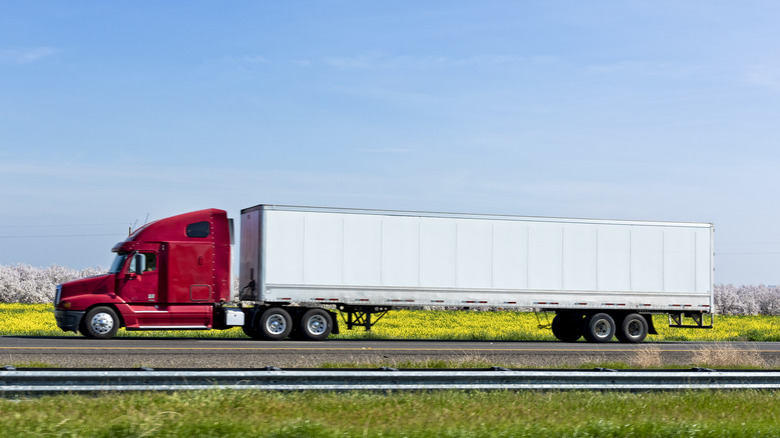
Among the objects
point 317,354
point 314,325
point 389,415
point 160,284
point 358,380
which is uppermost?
point 160,284

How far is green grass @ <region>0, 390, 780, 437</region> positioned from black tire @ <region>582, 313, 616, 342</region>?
14841mm

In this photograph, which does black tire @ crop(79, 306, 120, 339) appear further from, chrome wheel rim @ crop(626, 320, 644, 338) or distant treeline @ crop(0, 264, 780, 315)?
distant treeline @ crop(0, 264, 780, 315)

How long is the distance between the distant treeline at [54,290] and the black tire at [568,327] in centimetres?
3276

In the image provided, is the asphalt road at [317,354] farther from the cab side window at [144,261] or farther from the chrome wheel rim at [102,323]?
the cab side window at [144,261]

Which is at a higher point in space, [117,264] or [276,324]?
[117,264]

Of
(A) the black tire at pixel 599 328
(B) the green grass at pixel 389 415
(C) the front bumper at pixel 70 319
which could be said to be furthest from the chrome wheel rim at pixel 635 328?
(B) the green grass at pixel 389 415

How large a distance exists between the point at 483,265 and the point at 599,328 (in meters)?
4.06

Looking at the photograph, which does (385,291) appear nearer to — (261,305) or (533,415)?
(261,305)

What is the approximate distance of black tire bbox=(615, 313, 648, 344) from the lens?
2509 centimetres

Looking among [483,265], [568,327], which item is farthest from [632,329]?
[483,265]

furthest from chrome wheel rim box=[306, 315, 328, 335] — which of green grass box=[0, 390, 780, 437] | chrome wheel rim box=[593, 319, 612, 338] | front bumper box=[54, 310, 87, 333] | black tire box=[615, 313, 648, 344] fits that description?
green grass box=[0, 390, 780, 437]

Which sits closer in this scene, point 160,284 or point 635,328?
point 160,284

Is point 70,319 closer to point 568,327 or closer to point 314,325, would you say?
point 314,325

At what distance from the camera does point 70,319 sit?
853 inches
